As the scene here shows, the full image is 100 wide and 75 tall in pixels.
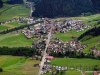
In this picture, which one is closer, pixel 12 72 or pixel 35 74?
pixel 35 74

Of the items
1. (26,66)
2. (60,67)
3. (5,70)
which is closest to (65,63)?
(60,67)

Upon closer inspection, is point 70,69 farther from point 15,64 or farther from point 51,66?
point 15,64

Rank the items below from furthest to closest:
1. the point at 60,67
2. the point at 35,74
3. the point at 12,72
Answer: the point at 60,67, the point at 12,72, the point at 35,74

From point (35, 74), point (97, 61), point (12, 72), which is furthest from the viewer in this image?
point (97, 61)

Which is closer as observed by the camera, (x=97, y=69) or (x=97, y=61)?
(x=97, y=69)

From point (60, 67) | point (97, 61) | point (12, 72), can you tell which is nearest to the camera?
point (12, 72)

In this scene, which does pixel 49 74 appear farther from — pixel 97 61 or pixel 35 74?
pixel 97 61

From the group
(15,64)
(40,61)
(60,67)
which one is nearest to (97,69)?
(60,67)

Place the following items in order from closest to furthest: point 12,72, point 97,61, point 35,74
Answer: point 35,74, point 12,72, point 97,61
